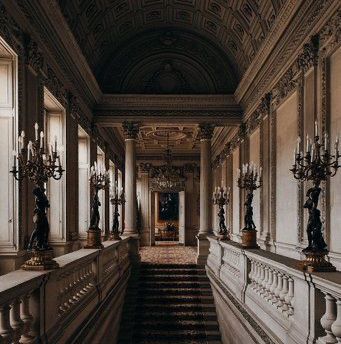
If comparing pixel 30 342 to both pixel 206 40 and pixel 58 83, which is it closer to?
pixel 58 83

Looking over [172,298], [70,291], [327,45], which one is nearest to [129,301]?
[172,298]

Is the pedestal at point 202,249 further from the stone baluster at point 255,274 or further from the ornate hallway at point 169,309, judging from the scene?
the stone baluster at point 255,274

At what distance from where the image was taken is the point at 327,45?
6.54 m

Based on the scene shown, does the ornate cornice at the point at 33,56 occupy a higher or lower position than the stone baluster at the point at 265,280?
higher

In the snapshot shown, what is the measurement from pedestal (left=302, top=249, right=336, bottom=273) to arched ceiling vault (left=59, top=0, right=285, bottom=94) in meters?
8.28

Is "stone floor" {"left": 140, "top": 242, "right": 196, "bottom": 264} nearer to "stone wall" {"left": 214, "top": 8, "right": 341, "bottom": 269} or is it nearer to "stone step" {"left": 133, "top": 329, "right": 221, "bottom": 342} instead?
"stone wall" {"left": 214, "top": 8, "right": 341, "bottom": 269}

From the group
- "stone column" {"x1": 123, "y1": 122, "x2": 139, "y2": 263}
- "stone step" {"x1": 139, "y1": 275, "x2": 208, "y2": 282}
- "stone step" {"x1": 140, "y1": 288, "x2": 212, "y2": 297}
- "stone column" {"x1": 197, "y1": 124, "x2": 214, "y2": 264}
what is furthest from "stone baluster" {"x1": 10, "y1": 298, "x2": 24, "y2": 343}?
"stone column" {"x1": 197, "y1": 124, "x2": 214, "y2": 264}

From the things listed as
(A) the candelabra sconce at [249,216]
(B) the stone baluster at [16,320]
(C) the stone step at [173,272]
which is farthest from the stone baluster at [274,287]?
(C) the stone step at [173,272]

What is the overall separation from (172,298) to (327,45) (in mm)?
6335

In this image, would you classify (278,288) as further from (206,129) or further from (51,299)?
(206,129)

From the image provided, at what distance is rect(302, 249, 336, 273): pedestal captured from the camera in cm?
400

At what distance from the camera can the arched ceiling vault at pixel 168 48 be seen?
38.4 feet

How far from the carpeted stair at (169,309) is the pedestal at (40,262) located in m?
4.16

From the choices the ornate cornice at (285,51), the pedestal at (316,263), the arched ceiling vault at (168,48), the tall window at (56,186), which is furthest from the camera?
the arched ceiling vault at (168,48)
